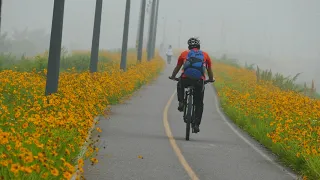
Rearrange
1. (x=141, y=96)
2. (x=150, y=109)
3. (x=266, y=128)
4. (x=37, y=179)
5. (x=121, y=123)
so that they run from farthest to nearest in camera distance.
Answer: (x=141, y=96) → (x=150, y=109) → (x=121, y=123) → (x=266, y=128) → (x=37, y=179)

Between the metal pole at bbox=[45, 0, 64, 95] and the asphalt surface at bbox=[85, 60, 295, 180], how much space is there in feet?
5.39

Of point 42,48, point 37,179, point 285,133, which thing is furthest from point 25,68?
point 42,48

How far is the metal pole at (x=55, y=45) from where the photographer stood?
17.0 m

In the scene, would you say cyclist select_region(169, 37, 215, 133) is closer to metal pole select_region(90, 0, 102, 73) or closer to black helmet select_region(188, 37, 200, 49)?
black helmet select_region(188, 37, 200, 49)

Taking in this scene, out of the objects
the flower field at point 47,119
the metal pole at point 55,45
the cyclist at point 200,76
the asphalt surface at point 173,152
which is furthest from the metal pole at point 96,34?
the cyclist at point 200,76

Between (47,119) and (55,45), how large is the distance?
811cm

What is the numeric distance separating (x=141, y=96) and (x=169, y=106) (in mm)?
3636

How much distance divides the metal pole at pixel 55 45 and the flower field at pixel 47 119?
1.29 ft

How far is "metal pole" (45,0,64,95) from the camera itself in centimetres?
1698

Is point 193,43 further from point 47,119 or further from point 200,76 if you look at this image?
point 47,119

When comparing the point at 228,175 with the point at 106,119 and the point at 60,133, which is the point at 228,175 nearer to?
the point at 60,133

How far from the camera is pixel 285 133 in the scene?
14805 millimetres

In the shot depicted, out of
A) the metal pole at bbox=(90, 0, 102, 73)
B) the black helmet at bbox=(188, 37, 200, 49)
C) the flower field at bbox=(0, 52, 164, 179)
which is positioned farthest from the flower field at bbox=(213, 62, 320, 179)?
the metal pole at bbox=(90, 0, 102, 73)

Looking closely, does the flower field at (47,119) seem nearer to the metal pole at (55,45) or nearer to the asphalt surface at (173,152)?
the metal pole at (55,45)
